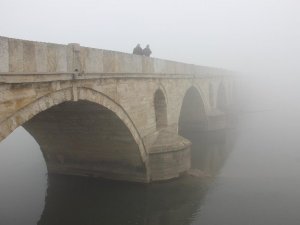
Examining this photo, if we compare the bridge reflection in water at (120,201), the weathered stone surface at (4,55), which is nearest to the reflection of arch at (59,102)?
the weathered stone surface at (4,55)

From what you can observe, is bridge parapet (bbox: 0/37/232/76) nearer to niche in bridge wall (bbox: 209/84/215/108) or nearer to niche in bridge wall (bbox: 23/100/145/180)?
niche in bridge wall (bbox: 23/100/145/180)

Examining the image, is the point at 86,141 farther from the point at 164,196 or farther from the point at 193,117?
the point at 193,117

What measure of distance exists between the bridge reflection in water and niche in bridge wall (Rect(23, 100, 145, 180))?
424 millimetres

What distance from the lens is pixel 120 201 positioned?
11.1m

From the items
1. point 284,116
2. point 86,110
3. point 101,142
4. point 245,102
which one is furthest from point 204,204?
point 245,102

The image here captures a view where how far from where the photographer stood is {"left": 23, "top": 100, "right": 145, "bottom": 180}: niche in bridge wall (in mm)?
10220

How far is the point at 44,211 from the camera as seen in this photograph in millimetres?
10609

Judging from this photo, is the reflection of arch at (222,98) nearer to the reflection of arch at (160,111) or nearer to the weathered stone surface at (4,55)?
the reflection of arch at (160,111)

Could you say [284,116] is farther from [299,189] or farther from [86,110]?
[86,110]

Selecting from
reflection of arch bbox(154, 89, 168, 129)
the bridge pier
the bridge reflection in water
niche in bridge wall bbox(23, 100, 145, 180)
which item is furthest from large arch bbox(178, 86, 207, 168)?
niche in bridge wall bbox(23, 100, 145, 180)

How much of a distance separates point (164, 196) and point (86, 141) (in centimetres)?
305

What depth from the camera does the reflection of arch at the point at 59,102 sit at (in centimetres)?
586

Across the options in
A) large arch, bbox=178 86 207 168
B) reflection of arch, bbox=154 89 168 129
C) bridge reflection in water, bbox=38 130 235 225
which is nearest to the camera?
bridge reflection in water, bbox=38 130 235 225

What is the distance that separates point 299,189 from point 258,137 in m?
9.40
